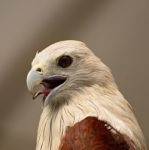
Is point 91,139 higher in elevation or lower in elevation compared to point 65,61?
lower

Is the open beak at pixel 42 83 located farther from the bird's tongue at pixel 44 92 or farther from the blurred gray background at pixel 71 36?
the blurred gray background at pixel 71 36

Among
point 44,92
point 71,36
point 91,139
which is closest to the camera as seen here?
point 91,139

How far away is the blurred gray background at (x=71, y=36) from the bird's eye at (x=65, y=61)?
500 millimetres

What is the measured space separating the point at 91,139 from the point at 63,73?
0.23 metres

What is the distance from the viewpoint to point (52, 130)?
1258 millimetres

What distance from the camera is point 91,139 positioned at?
3.70 ft

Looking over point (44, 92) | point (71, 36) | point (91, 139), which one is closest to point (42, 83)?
point (44, 92)

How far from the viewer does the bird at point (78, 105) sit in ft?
3.74

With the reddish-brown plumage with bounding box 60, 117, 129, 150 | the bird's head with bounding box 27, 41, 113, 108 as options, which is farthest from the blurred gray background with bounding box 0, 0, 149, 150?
the reddish-brown plumage with bounding box 60, 117, 129, 150

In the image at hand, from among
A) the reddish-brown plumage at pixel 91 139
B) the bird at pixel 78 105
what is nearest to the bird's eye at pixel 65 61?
the bird at pixel 78 105

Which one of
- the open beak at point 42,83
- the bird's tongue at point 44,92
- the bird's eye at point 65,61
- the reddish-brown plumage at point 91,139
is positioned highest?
the bird's eye at point 65,61

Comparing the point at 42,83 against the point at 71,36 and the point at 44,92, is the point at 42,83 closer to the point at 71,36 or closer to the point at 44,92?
the point at 44,92

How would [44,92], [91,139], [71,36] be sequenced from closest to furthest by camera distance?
[91,139] < [44,92] < [71,36]

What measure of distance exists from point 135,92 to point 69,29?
1.42 feet
